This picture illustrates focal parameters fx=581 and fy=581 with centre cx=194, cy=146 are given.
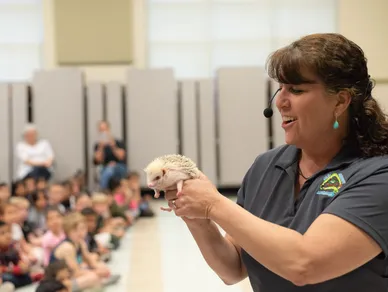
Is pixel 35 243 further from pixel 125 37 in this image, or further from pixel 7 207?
pixel 125 37

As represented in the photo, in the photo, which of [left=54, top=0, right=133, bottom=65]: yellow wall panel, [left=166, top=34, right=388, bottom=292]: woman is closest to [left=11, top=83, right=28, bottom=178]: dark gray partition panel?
[left=54, top=0, right=133, bottom=65]: yellow wall panel

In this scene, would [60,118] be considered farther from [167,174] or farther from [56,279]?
[167,174]

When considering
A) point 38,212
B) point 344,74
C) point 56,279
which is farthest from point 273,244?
point 38,212

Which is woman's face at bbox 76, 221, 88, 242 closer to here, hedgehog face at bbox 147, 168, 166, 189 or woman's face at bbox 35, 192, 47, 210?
woman's face at bbox 35, 192, 47, 210

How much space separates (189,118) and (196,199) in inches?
374

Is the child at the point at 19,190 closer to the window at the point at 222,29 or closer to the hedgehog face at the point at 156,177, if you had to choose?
the window at the point at 222,29

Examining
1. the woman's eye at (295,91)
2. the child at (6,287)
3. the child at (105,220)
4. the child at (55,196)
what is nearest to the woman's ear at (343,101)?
the woman's eye at (295,91)

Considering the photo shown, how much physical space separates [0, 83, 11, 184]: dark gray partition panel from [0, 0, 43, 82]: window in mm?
1041

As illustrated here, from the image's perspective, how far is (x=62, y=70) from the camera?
35.9ft

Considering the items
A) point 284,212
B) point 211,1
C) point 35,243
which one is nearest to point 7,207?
point 35,243

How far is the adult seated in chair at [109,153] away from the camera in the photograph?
10031mm

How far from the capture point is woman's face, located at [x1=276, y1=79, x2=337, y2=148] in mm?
1624

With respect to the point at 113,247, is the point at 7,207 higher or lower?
higher

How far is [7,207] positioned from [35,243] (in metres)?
0.49
